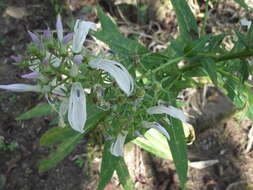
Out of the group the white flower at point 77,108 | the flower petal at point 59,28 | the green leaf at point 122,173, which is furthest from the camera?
the green leaf at point 122,173

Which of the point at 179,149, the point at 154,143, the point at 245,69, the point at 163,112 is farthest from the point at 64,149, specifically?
the point at 245,69

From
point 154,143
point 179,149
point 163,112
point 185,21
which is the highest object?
point 185,21

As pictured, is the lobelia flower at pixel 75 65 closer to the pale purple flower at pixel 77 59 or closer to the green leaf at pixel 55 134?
the pale purple flower at pixel 77 59

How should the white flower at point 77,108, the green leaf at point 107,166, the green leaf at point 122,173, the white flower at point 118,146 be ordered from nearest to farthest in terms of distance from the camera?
1. the white flower at point 77,108
2. the white flower at point 118,146
3. the green leaf at point 107,166
4. the green leaf at point 122,173

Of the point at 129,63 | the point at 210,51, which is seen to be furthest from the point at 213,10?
the point at 129,63

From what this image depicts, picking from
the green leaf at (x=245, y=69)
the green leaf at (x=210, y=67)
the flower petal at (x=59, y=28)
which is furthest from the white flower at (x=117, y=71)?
the green leaf at (x=245, y=69)

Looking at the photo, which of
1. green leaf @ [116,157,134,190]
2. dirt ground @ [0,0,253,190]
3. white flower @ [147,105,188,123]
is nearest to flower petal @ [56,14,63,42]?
white flower @ [147,105,188,123]

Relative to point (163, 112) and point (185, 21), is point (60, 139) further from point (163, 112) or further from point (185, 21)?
point (185, 21)
